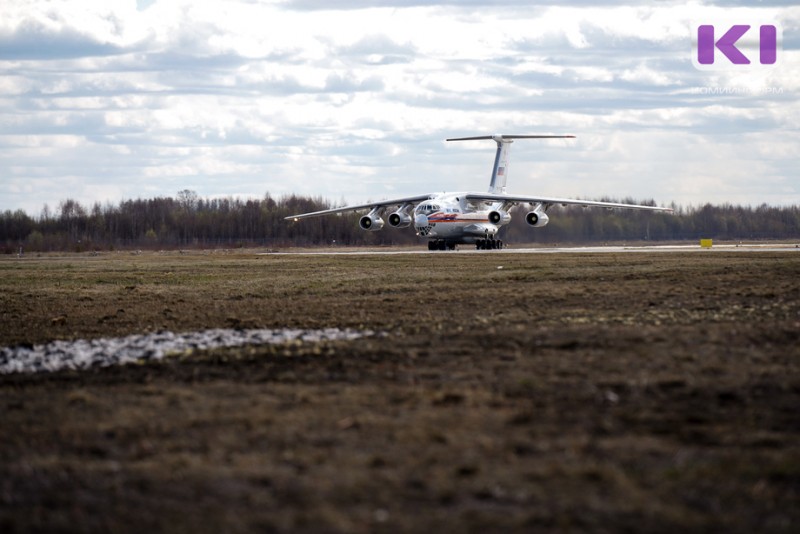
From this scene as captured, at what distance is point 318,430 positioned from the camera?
9.14 metres

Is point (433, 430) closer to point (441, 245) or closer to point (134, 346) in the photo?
point (134, 346)

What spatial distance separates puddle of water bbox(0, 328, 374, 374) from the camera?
13914 mm

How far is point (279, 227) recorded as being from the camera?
117 m

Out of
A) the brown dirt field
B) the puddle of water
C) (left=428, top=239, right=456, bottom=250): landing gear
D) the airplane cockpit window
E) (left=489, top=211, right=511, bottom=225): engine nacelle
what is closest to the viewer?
the brown dirt field

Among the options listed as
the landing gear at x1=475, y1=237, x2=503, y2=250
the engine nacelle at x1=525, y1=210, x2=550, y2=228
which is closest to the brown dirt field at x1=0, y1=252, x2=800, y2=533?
the engine nacelle at x1=525, y1=210, x2=550, y2=228

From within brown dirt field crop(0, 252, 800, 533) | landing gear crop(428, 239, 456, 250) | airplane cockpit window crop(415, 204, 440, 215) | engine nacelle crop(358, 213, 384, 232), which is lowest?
brown dirt field crop(0, 252, 800, 533)

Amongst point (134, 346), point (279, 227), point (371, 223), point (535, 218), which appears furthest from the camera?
point (279, 227)

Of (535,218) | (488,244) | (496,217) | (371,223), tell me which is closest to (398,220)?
(371,223)

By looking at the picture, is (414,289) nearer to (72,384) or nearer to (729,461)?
(72,384)

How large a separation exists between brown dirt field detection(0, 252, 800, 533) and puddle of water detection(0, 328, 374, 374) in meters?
0.65

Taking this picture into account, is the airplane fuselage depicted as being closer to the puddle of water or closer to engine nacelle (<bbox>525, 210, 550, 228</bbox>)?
engine nacelle (<bbox>525, 210, 550, 228</bbox>)

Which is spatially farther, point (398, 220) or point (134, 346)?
point (398, 220)

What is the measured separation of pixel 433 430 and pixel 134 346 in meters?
7.52

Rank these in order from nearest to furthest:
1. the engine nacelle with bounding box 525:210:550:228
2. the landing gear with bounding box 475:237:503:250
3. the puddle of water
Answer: the puddle of water → the engine nacelle with bounding box 525:210:550:228 → the landing gear with bounding box 475:237:503:250
